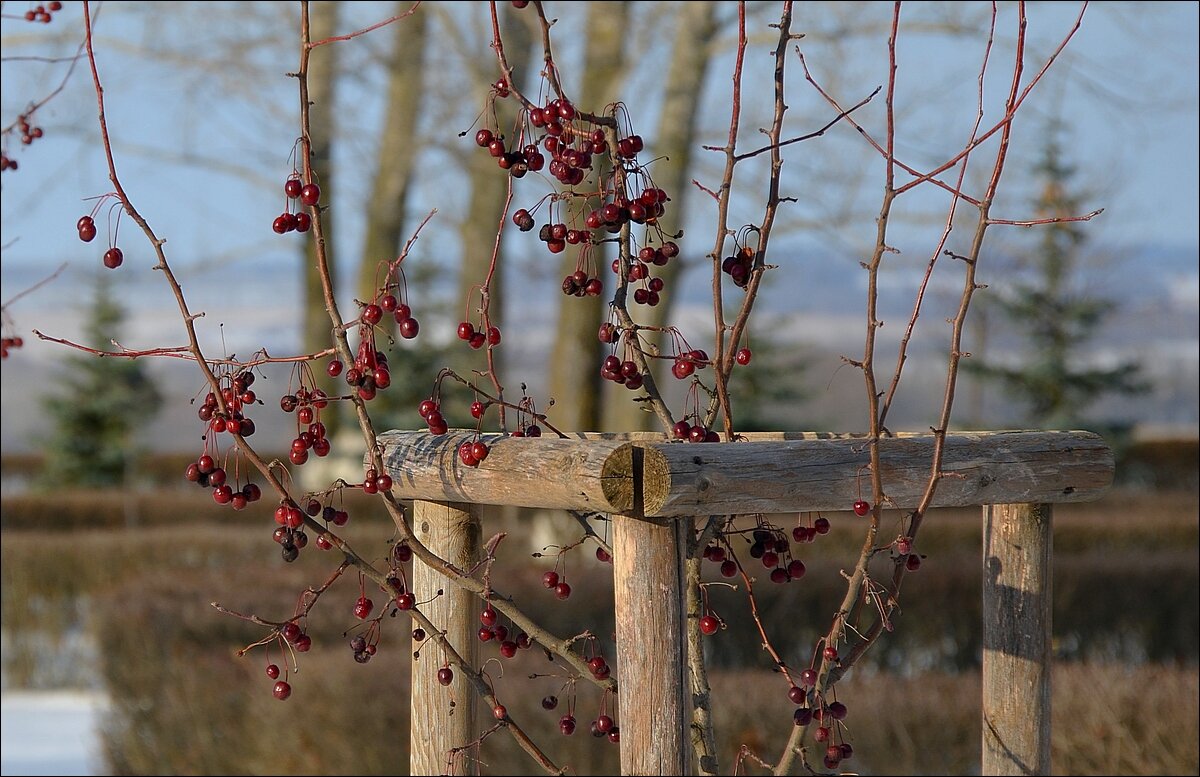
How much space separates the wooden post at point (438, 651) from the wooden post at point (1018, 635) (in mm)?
906

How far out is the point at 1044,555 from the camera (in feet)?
7.63

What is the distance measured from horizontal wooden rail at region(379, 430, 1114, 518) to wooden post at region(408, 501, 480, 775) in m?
0.14

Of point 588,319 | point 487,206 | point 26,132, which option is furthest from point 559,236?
point 487,206

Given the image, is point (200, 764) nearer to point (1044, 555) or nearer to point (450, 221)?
point (1044, 555)

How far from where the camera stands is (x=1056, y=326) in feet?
45.1

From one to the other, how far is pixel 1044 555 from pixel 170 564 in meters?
7.37

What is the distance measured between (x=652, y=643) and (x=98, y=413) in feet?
50.0

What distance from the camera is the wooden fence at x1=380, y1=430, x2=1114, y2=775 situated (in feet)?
5.64

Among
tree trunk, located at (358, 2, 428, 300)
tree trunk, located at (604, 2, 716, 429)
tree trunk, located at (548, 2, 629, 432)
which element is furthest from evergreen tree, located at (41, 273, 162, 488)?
tree trunk, located at (604, 2, 716, 429)

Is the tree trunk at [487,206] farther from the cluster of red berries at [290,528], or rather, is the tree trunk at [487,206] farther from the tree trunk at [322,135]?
the cluster of red berries at [290,528]

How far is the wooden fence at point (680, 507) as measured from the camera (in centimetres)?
172

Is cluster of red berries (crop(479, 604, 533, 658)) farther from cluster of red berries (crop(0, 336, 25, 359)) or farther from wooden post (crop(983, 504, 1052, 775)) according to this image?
cluster of red berries (crop(0, 336, 25, 359))

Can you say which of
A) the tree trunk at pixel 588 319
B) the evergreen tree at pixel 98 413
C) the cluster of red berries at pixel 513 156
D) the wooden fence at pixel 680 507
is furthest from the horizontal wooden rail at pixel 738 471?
the evergreen tree at pixel 98 413

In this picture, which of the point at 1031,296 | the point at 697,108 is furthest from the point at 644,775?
the point at 1031,296
